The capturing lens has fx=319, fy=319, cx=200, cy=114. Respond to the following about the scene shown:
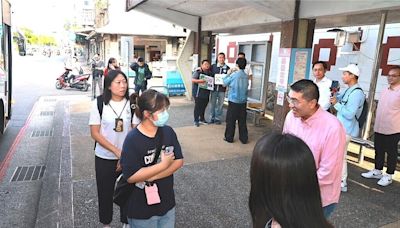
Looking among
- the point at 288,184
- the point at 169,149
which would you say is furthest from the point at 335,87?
the point at 288,184

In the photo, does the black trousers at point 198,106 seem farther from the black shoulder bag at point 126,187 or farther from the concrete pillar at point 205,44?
the black shoulder bag at point 126,187

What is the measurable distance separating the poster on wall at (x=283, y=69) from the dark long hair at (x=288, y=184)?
5.29 meters

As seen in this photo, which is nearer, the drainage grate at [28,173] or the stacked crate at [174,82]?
the drainage grate at [28,173]

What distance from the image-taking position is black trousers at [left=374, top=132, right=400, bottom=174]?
4.40 meters

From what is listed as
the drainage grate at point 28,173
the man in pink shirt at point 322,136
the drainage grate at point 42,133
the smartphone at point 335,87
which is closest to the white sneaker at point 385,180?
the smartphone at point 335,87

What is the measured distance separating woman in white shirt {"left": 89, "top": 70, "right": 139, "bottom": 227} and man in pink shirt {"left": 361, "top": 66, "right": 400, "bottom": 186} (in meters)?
3.46

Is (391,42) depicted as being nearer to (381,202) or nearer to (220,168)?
(381,202)

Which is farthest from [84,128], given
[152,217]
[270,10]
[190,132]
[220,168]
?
[152,217]

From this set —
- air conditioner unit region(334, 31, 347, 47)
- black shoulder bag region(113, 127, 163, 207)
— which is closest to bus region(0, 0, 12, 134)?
black shoulder bag region(113, 127, 163, 207)

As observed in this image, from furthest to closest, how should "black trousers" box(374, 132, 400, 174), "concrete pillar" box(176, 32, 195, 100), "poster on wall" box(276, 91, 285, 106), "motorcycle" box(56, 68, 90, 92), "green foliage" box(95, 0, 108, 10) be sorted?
1. "green foliage" box(95, 0, 108, 10)
2. "motorcycle" box(56, 68, 90, 92)
3. "concrete pillar" box(176, 32, 195, 100)
4. "poster on wall" box(276, 91, 285, 106)
5. "black trousers" box(374, 132, 400, 174)

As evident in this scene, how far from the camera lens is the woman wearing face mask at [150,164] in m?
2.02

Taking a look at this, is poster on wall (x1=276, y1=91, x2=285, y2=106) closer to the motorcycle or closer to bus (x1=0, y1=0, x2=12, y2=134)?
bus (x1=0, y1=0, x2=12, y2=134)

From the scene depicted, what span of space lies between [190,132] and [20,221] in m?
4.09

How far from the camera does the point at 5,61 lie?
6.91m
